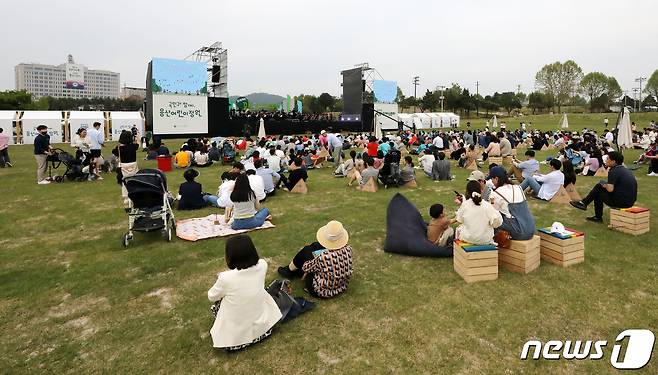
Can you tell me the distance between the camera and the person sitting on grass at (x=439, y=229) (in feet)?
17.0

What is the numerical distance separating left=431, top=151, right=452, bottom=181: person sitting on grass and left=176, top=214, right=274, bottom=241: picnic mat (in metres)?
6.19

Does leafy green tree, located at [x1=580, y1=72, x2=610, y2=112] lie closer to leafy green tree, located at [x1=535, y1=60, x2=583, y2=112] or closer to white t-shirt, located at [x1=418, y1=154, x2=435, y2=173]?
leafy green tree, located at [x1=535, y1=60, x2=583, y2=112]

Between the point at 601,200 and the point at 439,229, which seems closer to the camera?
the point at 439,229

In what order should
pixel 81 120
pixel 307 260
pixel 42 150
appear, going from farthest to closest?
pixel 81 120 < pixel 42 150 < pixel 307 260

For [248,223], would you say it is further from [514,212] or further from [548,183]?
[548,183]

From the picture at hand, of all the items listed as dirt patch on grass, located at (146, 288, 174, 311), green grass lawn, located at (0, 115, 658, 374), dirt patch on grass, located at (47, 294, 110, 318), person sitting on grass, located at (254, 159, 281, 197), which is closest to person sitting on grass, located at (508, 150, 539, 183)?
green grass lawn, located at (0, 115, 658, 374)

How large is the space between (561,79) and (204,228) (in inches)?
2972

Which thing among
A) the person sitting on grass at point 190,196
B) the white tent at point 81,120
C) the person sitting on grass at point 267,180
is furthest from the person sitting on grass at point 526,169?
the white tent at point 81,120

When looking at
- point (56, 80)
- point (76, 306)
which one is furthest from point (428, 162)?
point (56, 80)

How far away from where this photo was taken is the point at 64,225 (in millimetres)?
6734

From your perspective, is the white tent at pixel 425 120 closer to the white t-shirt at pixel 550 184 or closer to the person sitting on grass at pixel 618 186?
the white t-shirt at pixel 550 184

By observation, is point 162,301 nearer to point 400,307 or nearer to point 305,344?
point 305,344

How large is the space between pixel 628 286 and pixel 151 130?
2628 cm

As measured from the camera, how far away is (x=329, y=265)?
12.7 feet
